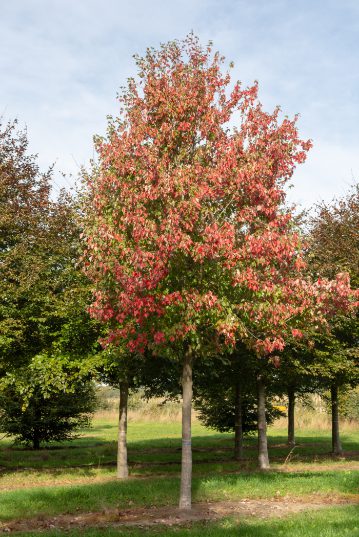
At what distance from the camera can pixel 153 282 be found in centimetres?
1327

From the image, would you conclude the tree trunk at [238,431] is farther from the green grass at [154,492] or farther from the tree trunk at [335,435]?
the green grass at [154,492]

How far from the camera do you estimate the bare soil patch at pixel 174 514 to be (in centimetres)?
1296

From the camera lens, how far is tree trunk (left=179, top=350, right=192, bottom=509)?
14617 millimetres

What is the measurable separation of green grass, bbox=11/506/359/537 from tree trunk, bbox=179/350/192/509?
71.5 inches

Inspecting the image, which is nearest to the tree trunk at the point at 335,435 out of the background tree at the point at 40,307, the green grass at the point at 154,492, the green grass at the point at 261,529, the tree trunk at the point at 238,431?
the tree trunk at the point at 238,431

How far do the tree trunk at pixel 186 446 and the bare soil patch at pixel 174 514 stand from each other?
35 cm

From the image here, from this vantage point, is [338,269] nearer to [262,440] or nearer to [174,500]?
[262,440]

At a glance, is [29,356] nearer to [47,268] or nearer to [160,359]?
[47,268]

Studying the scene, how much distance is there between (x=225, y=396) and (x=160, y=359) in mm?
15212

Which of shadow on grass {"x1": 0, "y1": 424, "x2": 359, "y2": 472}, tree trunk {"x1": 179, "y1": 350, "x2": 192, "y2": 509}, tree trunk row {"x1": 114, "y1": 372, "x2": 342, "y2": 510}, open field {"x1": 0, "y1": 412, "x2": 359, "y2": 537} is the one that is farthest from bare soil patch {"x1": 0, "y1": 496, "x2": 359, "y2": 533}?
shadow on grass {"x1": 0, "y1": 424, "x2": 359, "y2": 472}

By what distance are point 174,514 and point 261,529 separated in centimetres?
310

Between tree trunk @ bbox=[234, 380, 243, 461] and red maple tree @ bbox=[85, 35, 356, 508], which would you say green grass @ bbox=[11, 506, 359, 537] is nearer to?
red maple tree @ bbox=[85, 35, 356, 508]

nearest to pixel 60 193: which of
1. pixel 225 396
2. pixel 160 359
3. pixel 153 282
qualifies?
pixel 160 359

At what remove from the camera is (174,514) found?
46.1 feet
